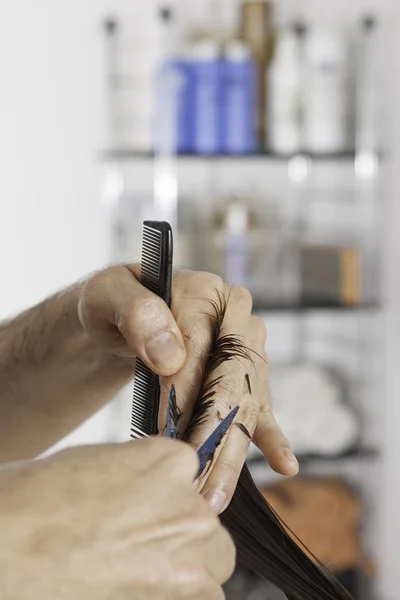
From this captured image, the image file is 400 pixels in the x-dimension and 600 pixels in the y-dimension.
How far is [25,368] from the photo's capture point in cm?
103

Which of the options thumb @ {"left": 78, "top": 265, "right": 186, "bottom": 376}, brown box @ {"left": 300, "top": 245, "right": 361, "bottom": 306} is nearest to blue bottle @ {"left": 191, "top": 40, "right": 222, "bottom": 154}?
brown box @ {"left": 300, "top": 245, "right": 361, "bottom": 306}

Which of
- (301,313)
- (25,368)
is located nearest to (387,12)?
(301,313)

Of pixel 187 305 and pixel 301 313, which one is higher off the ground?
pixel 187 305

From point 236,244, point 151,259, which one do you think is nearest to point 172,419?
point 151,259

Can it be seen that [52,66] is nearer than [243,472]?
No

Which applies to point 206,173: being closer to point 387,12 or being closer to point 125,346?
point 387,12

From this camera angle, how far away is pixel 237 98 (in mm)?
2385

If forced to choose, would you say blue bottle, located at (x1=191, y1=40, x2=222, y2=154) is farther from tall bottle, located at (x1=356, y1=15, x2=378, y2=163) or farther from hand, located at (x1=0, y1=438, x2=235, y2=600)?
hand, located at (x1=0, y1=438, x2=235, y2=600)

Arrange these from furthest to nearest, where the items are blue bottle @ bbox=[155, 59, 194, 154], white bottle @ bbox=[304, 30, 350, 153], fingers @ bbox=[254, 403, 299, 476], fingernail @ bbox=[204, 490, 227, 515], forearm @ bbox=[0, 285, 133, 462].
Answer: white bottle @ bbox=[304, 30, 350, 153]
blue bottle @ bbox=[155, 59, 194, 154]
forearm @ bbox=[0, 285, 133, 462]
fingers @ bbox=[254, 403, 299, 476]
fingernail @ bbox=[204, 490, 227, 515]

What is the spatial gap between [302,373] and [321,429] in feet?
0.54

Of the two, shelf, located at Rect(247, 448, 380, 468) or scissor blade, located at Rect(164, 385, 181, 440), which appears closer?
scissor blade, located at Rect(164, 385, 181, 440)

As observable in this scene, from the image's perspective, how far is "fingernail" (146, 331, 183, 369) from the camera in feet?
2.35

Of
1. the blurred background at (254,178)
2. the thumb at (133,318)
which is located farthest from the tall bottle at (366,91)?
the thumb at (133,318)

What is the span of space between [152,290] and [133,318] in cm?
4
